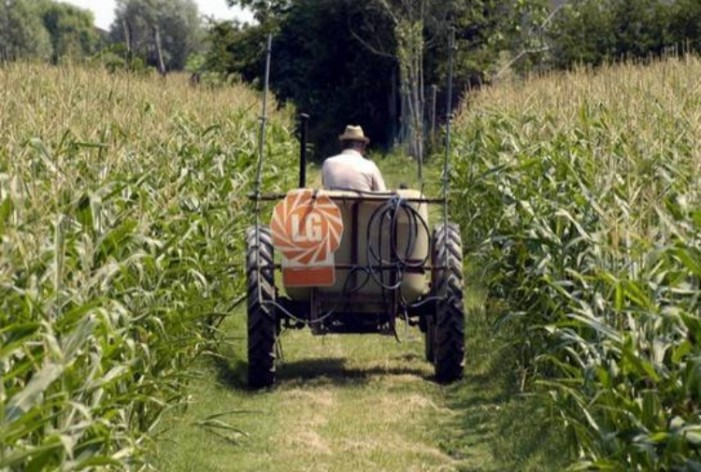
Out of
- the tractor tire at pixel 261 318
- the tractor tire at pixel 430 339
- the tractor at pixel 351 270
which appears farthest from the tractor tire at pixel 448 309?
the tractor tire at pixel 261 318

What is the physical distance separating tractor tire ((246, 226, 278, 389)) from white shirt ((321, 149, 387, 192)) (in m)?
0.94

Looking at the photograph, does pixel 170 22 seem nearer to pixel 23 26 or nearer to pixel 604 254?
pixel 23 26

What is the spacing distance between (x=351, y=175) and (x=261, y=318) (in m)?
1.46

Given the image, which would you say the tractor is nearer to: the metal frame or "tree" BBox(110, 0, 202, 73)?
the metal frame

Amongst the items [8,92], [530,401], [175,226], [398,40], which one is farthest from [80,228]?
[398,40]

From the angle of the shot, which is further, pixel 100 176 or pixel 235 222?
pixel 235 222

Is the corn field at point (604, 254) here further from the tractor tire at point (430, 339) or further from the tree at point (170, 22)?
the tree at point (170, 22)

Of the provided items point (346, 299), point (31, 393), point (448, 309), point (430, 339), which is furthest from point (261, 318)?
point (31, 393)

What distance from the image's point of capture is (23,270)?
18.0 ft

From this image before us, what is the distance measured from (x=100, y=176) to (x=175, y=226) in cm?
75

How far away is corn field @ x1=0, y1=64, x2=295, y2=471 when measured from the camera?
15.4 ft

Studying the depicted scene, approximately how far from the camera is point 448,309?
9648 millimetres

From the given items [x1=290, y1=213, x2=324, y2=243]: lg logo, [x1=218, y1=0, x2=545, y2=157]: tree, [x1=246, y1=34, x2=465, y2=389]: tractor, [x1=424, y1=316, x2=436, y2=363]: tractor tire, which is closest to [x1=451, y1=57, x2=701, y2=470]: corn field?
[x1=246, y1=34, x2=465, y2=389]: tractor

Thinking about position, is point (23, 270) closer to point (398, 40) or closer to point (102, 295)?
point (102, 295)
